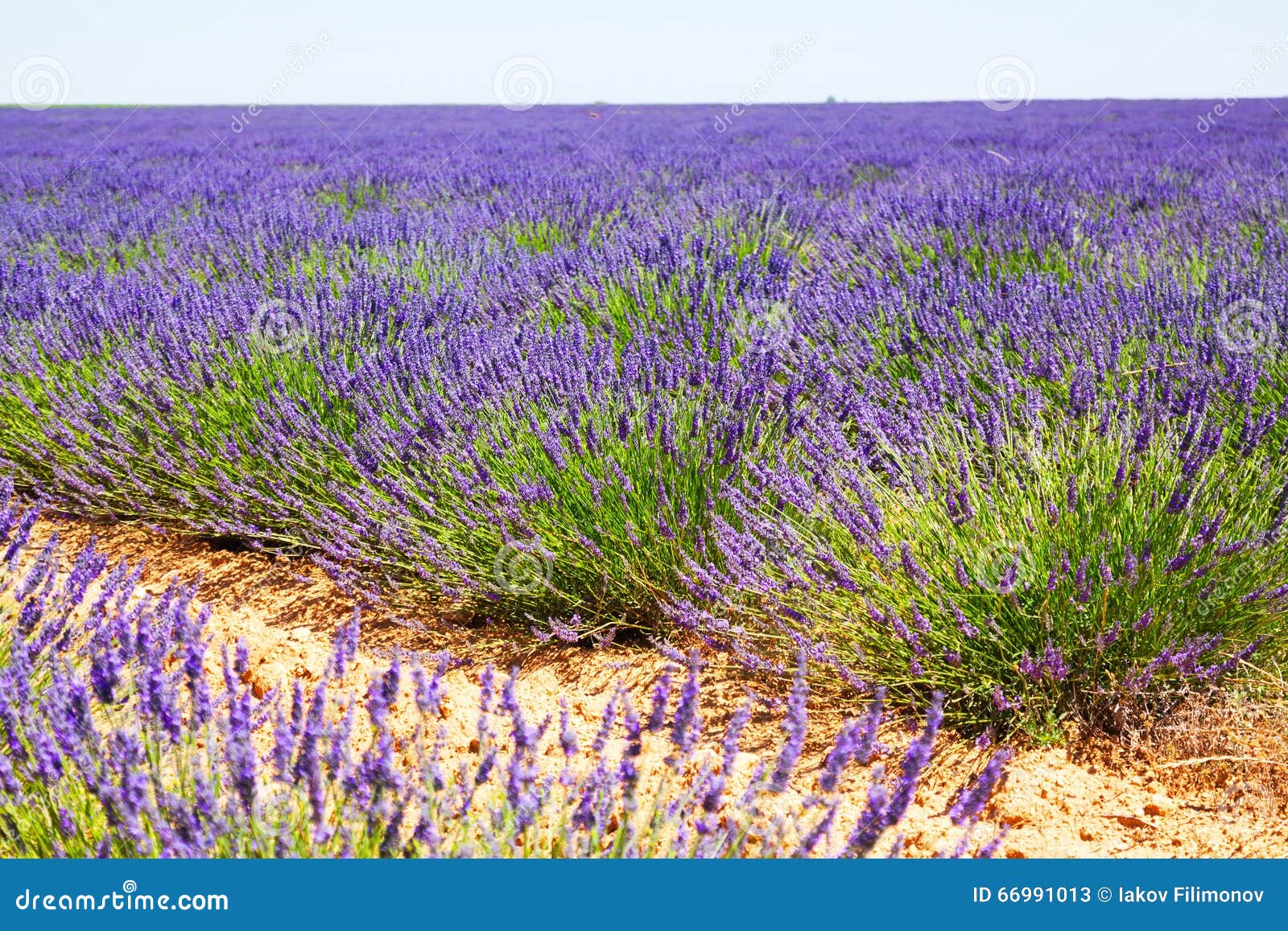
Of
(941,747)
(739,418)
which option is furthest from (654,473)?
(941,747)

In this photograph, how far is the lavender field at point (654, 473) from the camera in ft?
4.37

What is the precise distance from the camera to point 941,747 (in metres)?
1.97

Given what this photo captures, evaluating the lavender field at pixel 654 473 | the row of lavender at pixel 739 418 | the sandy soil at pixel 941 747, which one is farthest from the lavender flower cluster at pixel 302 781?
the row of lavender at pixel 739 418

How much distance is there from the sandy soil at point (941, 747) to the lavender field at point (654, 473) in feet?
0.22

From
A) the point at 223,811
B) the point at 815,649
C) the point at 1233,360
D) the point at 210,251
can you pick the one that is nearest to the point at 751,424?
the point at 815,649

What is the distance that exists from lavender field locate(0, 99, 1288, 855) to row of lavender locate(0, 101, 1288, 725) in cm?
2

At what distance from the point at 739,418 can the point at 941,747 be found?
0.96 metres

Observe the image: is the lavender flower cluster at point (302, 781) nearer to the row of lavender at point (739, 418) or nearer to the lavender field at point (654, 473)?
the lavender field at point (654, 473)

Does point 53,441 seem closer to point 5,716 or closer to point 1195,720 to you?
point 5,716

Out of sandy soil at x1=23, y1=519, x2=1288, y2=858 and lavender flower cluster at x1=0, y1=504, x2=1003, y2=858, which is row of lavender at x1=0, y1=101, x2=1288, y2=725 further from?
lavender flower cluster at x1=0, y1=504, x2=1003, y2=858

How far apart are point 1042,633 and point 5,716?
5.81 feet

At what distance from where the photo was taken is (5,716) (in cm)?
131

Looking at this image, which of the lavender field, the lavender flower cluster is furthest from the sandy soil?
the lavender flower cluster

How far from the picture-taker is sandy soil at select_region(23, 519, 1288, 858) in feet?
5.63
